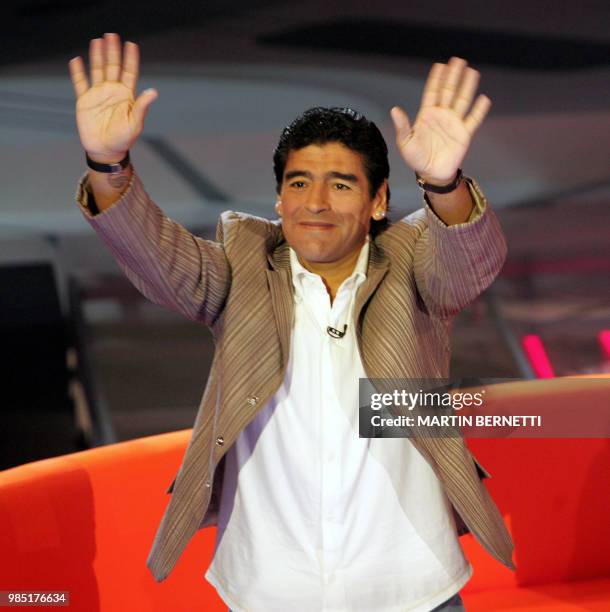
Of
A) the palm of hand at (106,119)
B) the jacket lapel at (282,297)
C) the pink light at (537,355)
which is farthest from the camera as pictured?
the pink light at (537,355)

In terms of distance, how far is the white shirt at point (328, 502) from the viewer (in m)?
1.51

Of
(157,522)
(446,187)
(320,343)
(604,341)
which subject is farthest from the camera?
(604,341)

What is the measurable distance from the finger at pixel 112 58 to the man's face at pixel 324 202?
302 millimetres

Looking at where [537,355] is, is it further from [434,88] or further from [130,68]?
[130,68]

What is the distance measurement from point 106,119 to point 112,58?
0.11 metres

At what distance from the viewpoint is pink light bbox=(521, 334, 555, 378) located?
459 cm

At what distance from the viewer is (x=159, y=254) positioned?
4.92 ft

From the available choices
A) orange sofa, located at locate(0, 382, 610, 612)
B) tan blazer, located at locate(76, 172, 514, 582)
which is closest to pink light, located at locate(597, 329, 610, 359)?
orange sofa, located at locate(0, 382, 610, 612)

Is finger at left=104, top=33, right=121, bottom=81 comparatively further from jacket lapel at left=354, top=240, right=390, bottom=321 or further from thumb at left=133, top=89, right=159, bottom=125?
jacket lapel at left=354, top=240, right=390, bottom=321

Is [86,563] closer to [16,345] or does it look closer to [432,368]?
[432,368]

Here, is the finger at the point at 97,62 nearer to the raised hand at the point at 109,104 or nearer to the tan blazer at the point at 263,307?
the raised hand at the point at 109,104

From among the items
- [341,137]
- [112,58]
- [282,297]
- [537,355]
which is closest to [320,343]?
[282,297]

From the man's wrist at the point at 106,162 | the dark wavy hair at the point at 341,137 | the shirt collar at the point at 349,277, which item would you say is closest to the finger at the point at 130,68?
the man's wrist at the point at 106,162

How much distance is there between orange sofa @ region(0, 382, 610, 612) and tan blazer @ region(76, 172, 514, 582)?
43 cm
